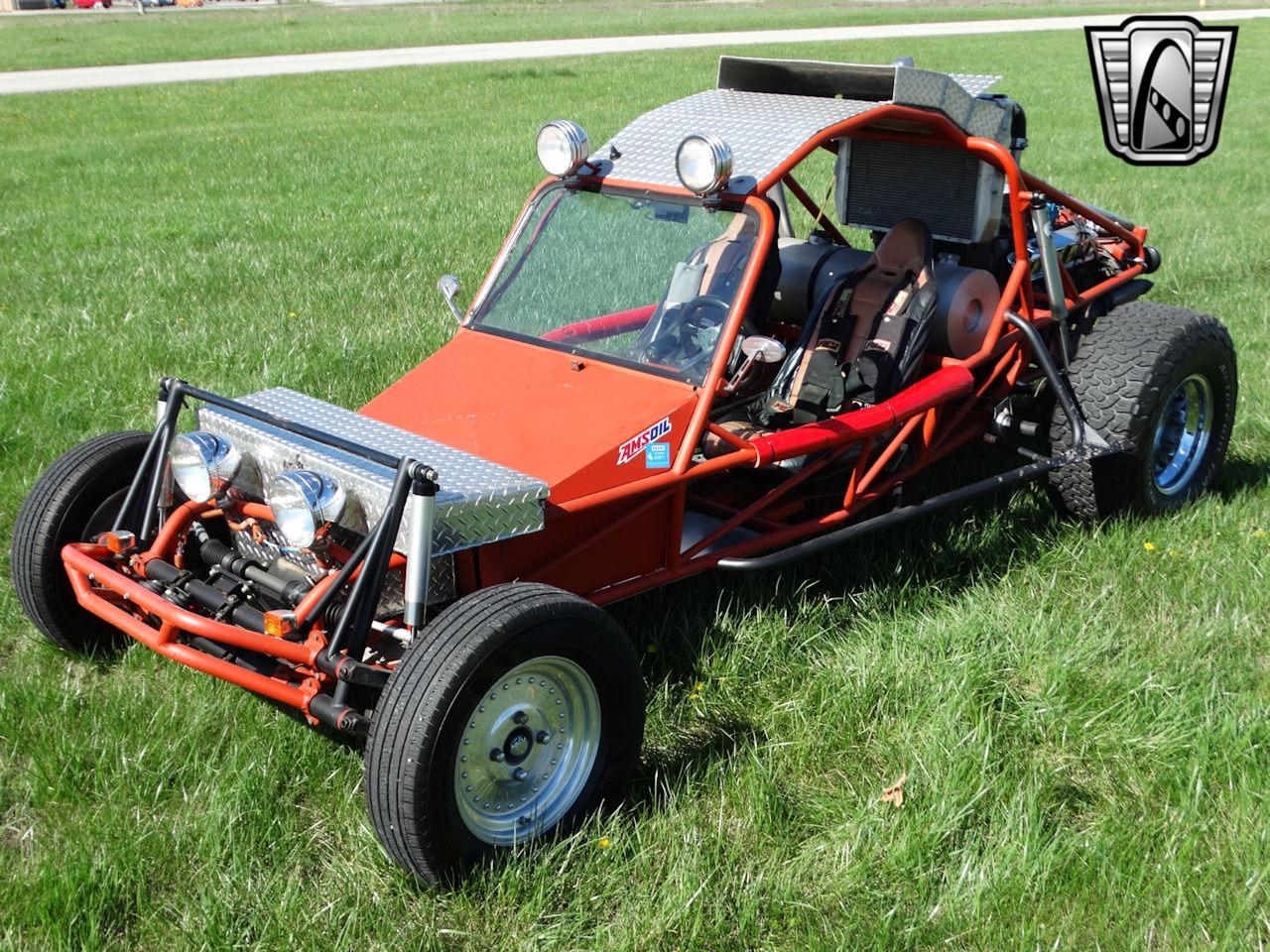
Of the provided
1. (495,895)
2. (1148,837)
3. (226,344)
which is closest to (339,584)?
(495,895)

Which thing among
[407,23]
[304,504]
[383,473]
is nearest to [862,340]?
[383,473]

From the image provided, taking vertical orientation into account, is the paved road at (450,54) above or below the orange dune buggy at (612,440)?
above

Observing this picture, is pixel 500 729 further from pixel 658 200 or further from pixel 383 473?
pixel 658 200

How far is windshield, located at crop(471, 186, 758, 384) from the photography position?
439cm

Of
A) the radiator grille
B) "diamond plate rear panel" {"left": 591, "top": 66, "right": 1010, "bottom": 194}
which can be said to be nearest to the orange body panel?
"diamond plate rear panel" {"left": 591, "top": 66, "right": 1010, "bottom": 194}

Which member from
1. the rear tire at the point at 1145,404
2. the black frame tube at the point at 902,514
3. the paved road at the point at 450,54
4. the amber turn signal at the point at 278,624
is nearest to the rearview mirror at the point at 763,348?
the black frame tube at the point at 902,514

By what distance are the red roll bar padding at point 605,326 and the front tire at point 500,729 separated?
1341 millimetres

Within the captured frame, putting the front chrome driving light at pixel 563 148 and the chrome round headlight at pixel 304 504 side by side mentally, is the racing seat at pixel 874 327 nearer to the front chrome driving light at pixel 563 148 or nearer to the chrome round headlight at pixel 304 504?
the front chrome driving light at pixel 563 148

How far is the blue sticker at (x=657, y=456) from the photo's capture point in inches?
159

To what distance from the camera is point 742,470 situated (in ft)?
16.1

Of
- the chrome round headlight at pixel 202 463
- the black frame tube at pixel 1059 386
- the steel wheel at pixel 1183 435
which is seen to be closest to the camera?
the chrome round headlight at pixel 202 463

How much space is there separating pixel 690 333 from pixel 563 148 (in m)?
0.93

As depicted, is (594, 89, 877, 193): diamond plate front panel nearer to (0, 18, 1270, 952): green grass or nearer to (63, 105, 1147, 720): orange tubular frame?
(63, 105, 1147, 720): orange tubular frame

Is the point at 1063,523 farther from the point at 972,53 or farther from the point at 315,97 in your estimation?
the point at 972,53
